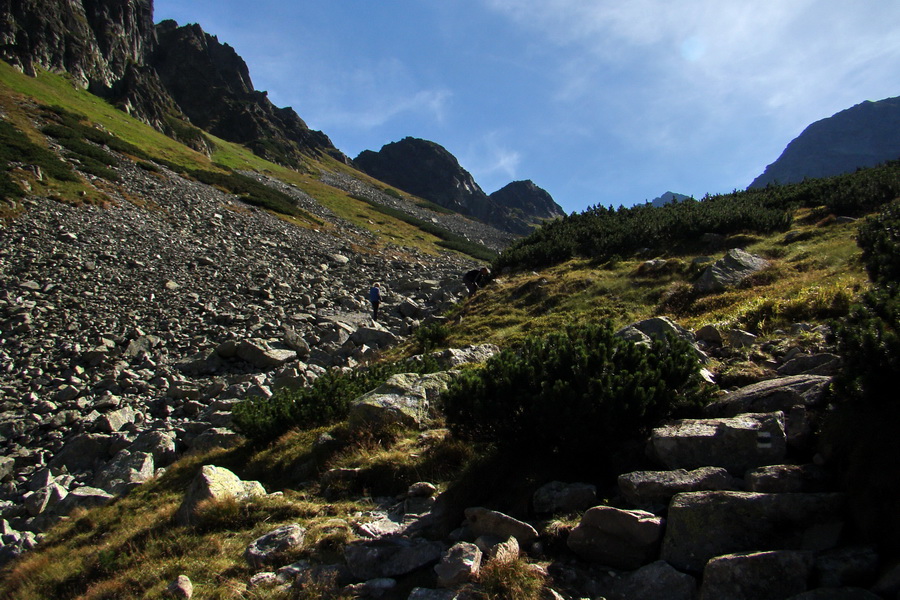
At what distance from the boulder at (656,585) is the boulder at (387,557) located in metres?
1.55

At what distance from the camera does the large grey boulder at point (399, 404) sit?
24.2ft

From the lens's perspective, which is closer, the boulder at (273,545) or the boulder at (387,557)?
the boulder at (387,557)

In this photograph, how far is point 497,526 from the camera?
13.9 ft

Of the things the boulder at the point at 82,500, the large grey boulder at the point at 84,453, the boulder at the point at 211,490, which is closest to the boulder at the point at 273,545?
the boulder at the point at 211,490

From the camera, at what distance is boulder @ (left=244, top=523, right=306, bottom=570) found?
4.46m

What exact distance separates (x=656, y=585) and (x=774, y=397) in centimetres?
257

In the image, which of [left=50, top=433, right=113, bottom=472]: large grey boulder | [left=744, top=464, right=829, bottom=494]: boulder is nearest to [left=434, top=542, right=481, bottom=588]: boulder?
[left=744, top=464, right=829, bottom=494]: boulder

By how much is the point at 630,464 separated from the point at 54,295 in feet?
63.2

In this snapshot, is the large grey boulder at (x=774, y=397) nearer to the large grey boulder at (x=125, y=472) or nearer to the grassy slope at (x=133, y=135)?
the large grey boulder at (x=125, y=472)

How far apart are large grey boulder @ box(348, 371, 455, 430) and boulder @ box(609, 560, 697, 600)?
3.91 meters

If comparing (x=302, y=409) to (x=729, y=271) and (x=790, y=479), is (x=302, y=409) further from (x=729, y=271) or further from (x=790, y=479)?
(x=729, y=271)

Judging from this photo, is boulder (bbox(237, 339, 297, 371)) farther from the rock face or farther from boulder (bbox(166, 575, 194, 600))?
the rock face

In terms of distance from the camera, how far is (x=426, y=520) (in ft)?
16.1

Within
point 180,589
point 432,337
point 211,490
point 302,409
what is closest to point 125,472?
point 302,409
